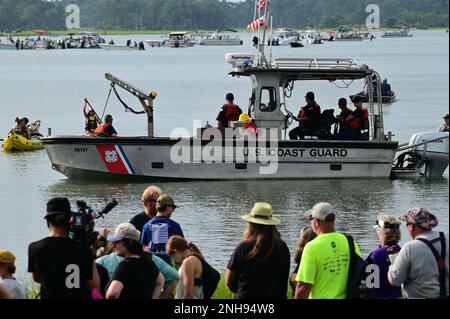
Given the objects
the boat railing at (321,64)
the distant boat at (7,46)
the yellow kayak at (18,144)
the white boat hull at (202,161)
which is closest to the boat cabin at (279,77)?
the boat railing at (321,64)

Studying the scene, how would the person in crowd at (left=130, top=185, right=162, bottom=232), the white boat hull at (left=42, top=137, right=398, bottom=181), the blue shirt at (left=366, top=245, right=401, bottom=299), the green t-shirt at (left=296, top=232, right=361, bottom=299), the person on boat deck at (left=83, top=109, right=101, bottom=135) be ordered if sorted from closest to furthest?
the green t-shirt at (left=296, top=232, right=361, bottom=299) → the blue shirt at (left=366, top=245, right=401, bottom=299) → the person in crowd at (left=130, top=185, right=162, bottom=232) → the white boat hull at (left=42, top=137, right=398, bottom=181) → the person on boat deck at (left=83, top=109, right=101, bottom=135)

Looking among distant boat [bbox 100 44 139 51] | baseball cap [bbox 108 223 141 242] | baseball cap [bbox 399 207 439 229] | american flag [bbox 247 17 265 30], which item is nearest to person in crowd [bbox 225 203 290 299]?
baseball cap [bbox 108 223 141 242]

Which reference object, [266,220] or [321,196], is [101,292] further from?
[321,196]

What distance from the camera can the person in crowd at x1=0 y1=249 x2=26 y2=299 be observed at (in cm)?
1055

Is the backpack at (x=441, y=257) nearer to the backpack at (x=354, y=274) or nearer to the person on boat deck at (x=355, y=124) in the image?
the backpack at (x=354, y=274)

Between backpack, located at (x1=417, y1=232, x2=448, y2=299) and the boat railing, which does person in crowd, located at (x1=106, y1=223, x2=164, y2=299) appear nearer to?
backpack, located at (x1=417, y1=232, x2=448, y2=299)

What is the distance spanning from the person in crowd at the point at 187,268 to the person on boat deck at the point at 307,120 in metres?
14.4

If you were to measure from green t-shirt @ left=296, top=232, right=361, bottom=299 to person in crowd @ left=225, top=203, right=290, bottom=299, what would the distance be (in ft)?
1.03

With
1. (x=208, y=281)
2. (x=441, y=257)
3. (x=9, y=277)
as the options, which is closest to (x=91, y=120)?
(x=9, y=277)

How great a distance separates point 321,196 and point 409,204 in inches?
73.6

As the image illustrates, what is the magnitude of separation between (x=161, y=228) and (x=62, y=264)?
2.95 metres

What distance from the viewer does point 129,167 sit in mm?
25562

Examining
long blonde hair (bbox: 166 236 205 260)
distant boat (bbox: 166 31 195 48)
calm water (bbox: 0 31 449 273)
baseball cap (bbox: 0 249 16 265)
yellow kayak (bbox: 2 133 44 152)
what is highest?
distant boat (bbox: 166 31 195 48)

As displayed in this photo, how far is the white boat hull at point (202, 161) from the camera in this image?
25.2 meters
